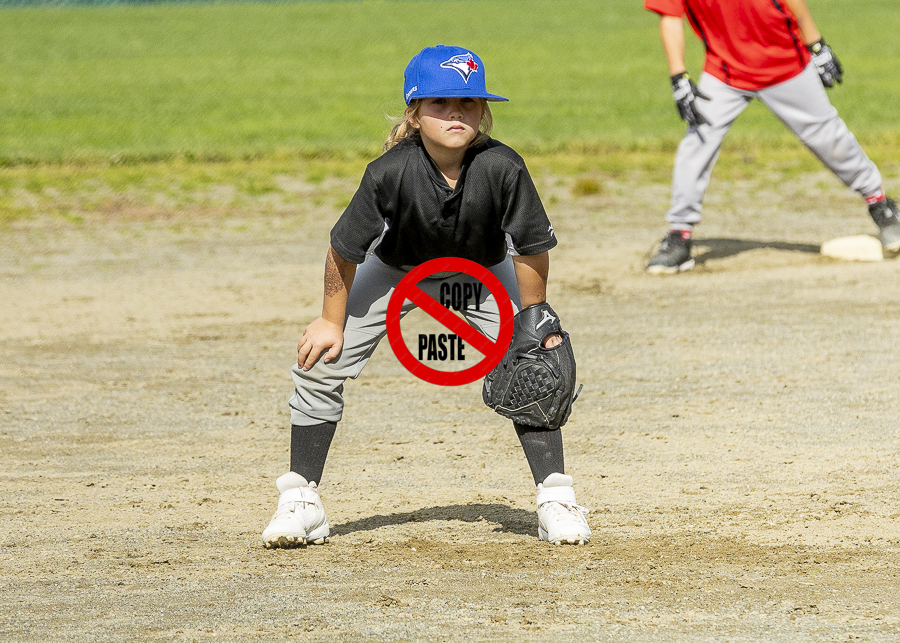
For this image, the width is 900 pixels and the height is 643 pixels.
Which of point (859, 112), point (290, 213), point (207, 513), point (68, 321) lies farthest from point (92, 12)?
point (207, 513)

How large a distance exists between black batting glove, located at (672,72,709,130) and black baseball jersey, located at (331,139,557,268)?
3.97 metres

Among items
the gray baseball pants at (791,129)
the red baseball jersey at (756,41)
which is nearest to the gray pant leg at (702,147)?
the gray baseball pants at (791,129)

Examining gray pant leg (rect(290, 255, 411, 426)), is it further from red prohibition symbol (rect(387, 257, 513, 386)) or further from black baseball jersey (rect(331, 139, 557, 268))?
black baseball jersey (rect(331, 139, 557, 268))

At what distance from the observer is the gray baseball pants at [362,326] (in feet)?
11.6

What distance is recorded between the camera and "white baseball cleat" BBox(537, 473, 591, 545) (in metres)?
3.44

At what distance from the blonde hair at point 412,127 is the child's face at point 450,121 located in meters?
0.04

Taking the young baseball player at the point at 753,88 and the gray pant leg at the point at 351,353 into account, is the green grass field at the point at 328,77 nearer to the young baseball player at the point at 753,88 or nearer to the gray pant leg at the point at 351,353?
the gray pant leg at the point at 351,353

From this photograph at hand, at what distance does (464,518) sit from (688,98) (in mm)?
4090

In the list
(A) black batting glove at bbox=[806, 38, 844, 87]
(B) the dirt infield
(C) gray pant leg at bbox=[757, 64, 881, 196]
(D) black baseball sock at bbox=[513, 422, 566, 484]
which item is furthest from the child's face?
(A) black batting glove at bbox=[806, 38, 844, 87]

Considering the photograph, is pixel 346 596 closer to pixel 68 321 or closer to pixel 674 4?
pixel 68 321

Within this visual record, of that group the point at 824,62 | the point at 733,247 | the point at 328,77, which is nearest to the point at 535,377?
the point at 824,62

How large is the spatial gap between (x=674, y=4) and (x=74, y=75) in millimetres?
17705

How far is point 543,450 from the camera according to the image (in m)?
3.60

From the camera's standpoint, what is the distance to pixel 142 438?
4.73 meters
